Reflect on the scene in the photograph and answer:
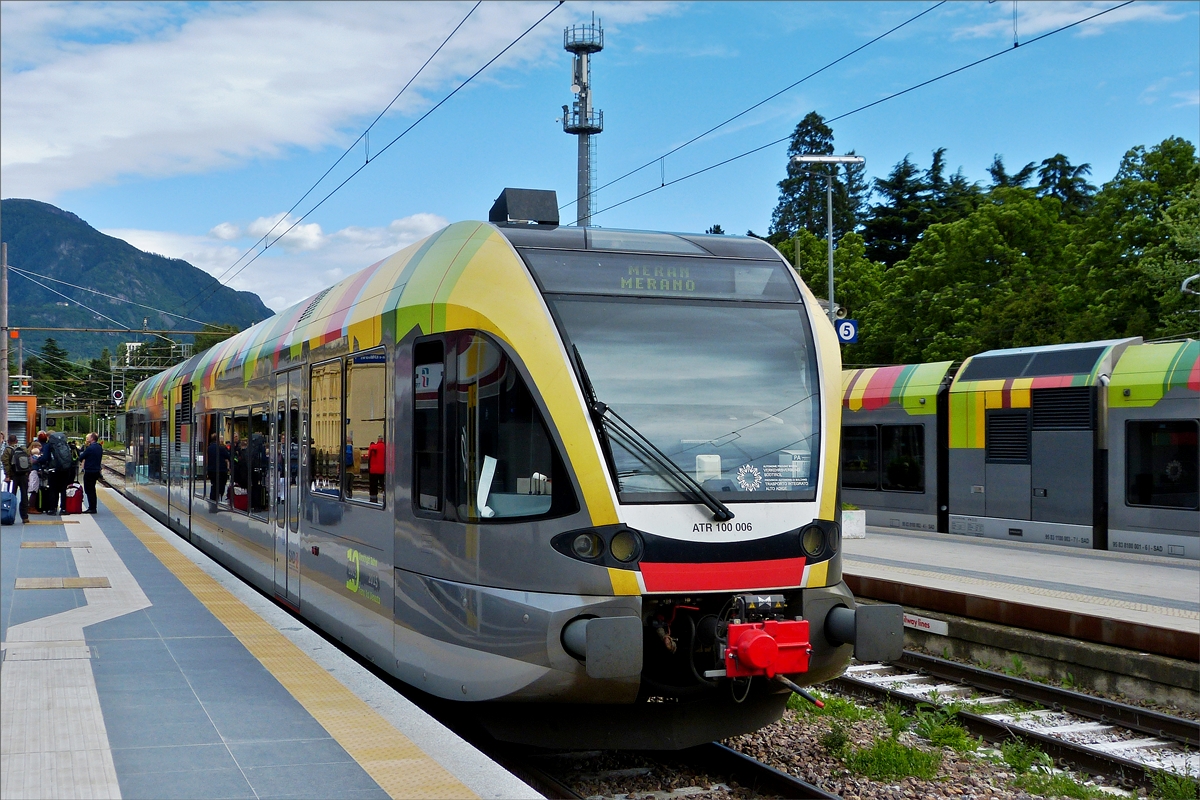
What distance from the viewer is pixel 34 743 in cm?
568

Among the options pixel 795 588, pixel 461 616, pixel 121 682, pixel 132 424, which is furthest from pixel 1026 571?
pixel 132 424

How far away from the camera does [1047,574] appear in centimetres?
1420

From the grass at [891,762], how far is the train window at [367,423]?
3.49 metres

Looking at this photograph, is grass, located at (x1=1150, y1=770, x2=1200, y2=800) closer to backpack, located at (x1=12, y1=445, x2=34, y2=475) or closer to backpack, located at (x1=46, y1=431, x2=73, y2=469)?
backpack, located at (x1=12, y1=445, x2=34, y2=475)

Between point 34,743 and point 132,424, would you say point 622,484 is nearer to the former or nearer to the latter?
point 34,743

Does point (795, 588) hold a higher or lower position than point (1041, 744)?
higher

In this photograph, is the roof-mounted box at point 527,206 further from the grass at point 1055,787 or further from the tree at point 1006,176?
the tree at point 1006,176

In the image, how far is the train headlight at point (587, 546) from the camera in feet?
20.6

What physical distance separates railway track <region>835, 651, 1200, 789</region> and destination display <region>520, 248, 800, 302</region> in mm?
3656

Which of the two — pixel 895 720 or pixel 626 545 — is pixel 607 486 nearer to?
pixel 626 545

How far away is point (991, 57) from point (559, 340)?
8.62m

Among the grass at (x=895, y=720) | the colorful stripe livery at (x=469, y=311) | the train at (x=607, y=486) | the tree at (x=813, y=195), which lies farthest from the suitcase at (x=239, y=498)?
the tree at (x=813, y=195)

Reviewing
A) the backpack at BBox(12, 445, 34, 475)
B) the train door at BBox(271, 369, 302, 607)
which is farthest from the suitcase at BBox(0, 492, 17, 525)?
the train door at BBox(271, 369, 302, 607)

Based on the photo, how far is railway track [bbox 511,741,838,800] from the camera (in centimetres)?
672
